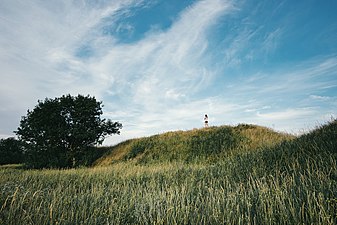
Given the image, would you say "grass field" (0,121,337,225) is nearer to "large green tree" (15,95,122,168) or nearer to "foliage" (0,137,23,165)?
"large green tree" (15,95,122,168)

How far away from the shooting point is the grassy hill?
14.8 m

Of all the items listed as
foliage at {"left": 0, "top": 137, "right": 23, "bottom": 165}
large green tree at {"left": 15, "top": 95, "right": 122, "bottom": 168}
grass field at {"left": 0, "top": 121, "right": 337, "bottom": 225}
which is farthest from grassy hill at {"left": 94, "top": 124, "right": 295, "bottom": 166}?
foliage at {"left": 0, "top": 137, "right": 23, "bottom": 165}

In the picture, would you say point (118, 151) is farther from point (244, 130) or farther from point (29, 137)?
point (244, 130)

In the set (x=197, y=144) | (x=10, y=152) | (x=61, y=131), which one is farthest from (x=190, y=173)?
(x=10, y=152)

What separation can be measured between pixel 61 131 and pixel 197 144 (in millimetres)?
11877

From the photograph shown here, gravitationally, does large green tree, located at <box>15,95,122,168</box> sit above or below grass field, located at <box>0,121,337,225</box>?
above

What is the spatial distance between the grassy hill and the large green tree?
240 cm

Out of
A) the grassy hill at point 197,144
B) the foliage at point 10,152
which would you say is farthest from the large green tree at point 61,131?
the foliage at point 10,152

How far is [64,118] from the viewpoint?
21.1 metres

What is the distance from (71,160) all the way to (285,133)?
59.3 ft

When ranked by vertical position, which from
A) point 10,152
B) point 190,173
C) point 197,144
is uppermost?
point 10,152

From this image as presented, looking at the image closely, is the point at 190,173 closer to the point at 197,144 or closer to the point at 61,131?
the point at 197,144

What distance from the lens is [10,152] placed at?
32625mm

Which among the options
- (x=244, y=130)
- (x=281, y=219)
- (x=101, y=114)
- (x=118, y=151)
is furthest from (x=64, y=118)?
(x=281, y=219)
